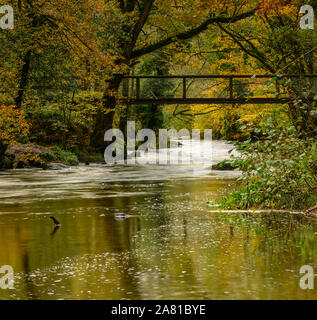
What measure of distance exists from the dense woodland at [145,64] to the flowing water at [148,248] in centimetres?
119

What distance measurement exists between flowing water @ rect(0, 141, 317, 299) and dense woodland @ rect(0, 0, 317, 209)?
46.9 inches

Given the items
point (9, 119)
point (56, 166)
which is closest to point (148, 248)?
point (9, 119)

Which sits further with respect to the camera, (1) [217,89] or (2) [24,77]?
(1) [217,89]

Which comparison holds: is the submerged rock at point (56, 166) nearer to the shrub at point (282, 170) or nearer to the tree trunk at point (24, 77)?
the tree trunk at point (24, 77)

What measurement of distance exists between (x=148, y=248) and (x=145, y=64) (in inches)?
1497

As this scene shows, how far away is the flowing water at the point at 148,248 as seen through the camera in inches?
341

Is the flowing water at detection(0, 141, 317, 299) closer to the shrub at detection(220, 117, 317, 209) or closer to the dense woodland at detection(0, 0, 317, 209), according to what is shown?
the shrub at detection(220, 117, 317, 209)

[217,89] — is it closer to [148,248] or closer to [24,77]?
[24,77]

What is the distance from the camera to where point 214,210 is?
16.4 meters

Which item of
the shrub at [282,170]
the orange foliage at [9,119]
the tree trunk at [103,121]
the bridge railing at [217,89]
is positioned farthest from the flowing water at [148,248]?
the tree trunk at [103,121]

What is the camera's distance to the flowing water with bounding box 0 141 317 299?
8.66 metres

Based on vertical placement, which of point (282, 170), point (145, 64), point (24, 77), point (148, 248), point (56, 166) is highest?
point (145, 64)

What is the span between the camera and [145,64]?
159 ft
